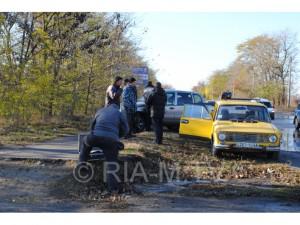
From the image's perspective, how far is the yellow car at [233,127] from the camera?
508 inches

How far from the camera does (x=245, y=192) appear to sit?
28.8 ft

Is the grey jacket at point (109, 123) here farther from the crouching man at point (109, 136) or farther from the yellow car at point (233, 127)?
the yellow car at point (233, 127)

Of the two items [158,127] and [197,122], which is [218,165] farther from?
[158,127]

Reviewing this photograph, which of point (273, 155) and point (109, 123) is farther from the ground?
point (109, 123)

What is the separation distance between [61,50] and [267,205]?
18.1 meters

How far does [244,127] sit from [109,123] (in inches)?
221

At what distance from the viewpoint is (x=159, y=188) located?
9070 mm

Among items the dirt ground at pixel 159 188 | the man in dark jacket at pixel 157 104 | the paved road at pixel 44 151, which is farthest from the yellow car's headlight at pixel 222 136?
the paved road at pixel 44 151

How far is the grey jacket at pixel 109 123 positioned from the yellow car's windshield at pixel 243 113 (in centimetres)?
603

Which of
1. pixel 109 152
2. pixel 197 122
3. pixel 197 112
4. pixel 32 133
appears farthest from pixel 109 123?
pixel 32 133

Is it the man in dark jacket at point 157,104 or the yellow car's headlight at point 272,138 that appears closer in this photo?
the yellow car's headlight at point 272,138

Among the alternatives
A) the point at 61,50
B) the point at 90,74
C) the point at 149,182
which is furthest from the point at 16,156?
the point at 90,74

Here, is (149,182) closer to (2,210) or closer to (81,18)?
(2,210)

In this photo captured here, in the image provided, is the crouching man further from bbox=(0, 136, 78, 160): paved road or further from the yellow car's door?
the yellow car's door
